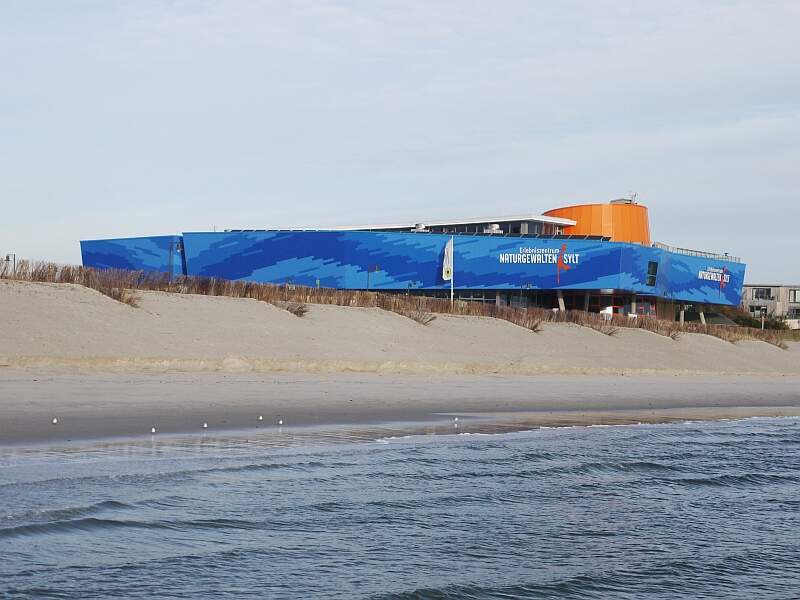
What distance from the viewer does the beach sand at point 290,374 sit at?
1612 cm

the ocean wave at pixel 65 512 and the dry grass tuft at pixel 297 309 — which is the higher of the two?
the dry grass tuft at pixel 297 309

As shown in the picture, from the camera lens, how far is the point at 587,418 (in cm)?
2091

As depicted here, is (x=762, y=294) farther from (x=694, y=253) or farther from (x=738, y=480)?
(x=738, y=480)

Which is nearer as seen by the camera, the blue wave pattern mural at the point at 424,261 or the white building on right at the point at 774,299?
the blue wave pattern mural at the point at 424,261

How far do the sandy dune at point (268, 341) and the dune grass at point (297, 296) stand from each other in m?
0.66

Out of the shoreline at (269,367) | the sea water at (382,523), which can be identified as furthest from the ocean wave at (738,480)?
the shoreline at (269,367)

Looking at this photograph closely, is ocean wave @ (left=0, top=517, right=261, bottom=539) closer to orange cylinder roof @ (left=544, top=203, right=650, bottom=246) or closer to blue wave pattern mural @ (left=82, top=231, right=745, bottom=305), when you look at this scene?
blue wave pattern mural @ (left=82, top=231, right=745, bottom=305)

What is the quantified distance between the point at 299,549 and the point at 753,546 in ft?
14.4

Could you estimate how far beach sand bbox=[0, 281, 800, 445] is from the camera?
52.9 feet

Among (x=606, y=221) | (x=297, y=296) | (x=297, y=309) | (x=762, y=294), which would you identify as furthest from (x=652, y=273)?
(x=297, y=309)

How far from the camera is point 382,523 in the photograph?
927 centimetres

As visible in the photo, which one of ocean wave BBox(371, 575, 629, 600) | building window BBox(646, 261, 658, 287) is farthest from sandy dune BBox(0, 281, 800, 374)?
building window BBox(646, 261, 658, 287)

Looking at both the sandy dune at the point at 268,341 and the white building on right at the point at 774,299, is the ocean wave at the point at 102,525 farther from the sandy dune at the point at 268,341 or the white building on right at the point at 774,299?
the white building on right at the point at 774,299

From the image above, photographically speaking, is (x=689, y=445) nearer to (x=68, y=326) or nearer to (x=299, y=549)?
(x=299, y=549)
